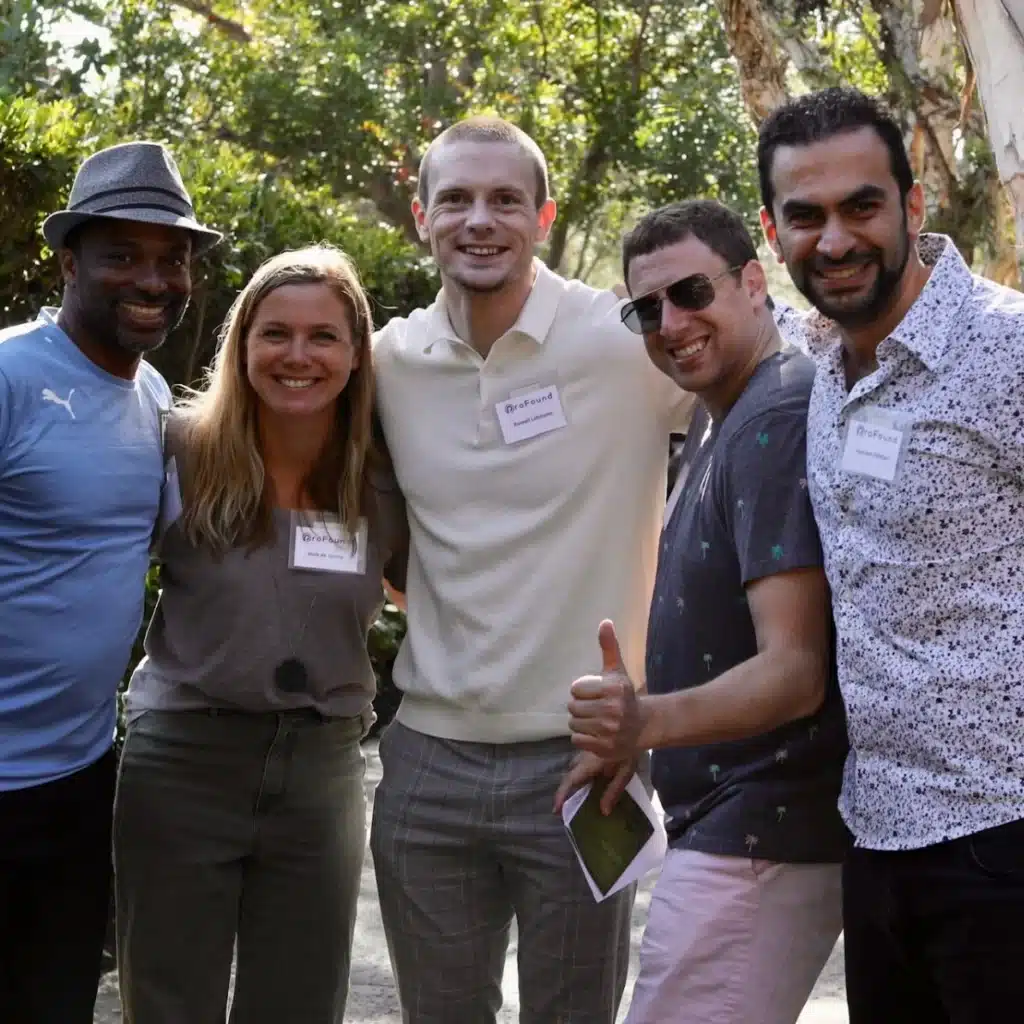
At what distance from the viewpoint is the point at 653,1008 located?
275 cm

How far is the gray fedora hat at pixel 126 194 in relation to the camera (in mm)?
3334

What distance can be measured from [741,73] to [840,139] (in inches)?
239

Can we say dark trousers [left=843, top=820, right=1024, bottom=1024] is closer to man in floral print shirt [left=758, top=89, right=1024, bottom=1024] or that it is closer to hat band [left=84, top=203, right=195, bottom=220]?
man in floral print shirt [left=758, top=89, right=1024, bottom=1024]

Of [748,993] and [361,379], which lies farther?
[361,379]

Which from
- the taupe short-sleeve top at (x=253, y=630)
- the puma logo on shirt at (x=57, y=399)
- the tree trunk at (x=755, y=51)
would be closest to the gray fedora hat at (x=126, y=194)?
the puma logo on shirt at (x=57, y=399)

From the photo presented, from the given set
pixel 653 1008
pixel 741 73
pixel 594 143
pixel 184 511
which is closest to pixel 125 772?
pixel 184 511

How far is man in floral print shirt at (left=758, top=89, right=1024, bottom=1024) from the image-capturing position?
238 centimetres

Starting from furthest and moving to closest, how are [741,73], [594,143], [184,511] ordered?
[594,143]
[741,73]
[184,511]

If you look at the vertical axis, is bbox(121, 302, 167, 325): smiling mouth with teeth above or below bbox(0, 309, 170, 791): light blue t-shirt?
above

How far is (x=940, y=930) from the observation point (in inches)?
96.7

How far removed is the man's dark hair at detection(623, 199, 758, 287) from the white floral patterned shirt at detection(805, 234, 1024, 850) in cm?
57

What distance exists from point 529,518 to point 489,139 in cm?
93

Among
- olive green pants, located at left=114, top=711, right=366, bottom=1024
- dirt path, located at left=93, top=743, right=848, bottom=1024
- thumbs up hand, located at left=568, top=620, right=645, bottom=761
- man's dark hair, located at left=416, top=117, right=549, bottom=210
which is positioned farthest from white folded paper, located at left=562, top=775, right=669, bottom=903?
dirt path, located at left=93, top=743, right=848, bottom=1024

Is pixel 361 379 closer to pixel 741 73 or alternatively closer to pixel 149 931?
pixel 149 931
